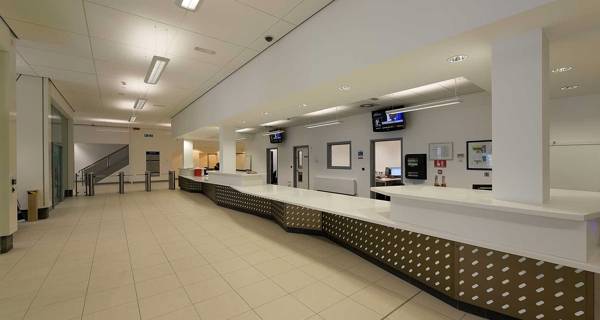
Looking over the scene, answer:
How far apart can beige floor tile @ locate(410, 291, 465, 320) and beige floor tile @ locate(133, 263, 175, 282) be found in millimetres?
2981

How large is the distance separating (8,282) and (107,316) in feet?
5.88

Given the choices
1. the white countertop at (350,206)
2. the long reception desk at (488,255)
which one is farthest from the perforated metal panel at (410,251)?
the white countertop at (350,206)

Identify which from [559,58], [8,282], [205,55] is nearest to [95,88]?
[205,55]

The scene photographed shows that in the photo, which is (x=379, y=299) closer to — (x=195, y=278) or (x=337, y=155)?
(x=195, y=278)

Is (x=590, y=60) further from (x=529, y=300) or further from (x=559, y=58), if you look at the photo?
(x=529, y=300)

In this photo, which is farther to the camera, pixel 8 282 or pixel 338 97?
pixel 338 97

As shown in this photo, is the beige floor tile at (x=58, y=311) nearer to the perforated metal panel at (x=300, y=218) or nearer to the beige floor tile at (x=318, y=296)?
the beige floor tile at (x=318, y=296)

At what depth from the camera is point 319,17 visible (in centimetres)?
334

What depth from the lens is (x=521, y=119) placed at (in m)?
2.06

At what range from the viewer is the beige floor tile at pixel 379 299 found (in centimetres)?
237

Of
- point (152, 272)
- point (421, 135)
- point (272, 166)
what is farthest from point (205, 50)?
point (272, 166)

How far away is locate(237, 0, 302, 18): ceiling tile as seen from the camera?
317 centimetres

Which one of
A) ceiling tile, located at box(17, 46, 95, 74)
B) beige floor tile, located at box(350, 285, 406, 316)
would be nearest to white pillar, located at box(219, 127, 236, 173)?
ceiling tile, located at box(17, 46, 95, 74)

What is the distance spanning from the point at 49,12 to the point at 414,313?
19.2 feet
